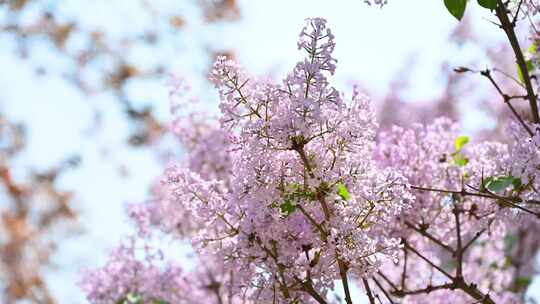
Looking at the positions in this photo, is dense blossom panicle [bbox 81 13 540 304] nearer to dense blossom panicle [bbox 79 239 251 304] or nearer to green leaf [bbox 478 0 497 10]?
green leaf [bbox 478 0 497 10]

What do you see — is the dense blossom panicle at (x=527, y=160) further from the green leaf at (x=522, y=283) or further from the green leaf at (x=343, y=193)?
the green leaf at (x=522, y=283)

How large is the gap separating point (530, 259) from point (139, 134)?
2920 millimetres

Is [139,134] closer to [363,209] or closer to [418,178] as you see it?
[418,178]

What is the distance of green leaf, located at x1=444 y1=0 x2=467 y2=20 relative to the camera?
1.28 m

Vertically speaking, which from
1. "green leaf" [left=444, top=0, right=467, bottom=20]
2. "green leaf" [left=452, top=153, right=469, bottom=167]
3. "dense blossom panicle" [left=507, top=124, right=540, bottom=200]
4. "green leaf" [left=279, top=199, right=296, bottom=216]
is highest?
"green leaf" [left=452, top=153, right=469, bottom=167]

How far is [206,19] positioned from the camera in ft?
18.0

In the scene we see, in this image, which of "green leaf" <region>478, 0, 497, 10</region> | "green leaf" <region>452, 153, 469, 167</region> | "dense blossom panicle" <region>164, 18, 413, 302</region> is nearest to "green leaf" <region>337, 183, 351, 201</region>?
"dense blossom panicle" <region>164, 18, 413, 302</region>

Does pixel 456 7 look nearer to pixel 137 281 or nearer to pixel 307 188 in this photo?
pixel 307 188

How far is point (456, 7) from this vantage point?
1.29 m

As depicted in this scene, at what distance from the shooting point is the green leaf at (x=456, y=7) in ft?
4.21

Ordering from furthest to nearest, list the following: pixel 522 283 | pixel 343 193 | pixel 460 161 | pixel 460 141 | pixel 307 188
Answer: pixel 522 283, pixel 460 141, pixel 460 161, pixel 343 193, pixel 307 188

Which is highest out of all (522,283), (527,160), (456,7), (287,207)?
(522,283)

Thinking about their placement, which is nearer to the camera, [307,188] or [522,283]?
[307,188]

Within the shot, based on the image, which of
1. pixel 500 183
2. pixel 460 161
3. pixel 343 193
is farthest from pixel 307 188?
pixel 460 161
